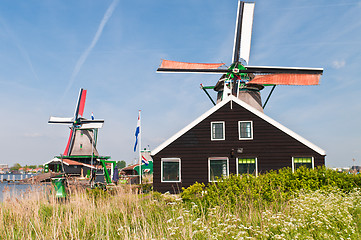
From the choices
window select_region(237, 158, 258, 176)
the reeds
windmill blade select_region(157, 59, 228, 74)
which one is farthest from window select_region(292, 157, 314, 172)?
windmill blade select_region(157, 59, 228, 74)

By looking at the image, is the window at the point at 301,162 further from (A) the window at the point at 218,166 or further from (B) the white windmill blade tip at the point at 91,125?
(B) the white windmill blade tip at the point at 91,125

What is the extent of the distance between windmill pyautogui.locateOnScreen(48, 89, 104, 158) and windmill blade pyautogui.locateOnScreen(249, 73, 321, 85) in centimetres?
2975

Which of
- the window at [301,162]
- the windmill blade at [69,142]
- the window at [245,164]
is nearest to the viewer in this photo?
the window at [301,162]

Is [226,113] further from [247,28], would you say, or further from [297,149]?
[247,28]

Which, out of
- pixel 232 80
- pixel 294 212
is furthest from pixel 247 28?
pixel 294 212

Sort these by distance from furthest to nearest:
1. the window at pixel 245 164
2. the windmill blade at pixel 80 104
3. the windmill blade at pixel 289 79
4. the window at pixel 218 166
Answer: the windmill blade at pixel 80 104 < the windmill blade at pixel 289 79 < the window at pixel 218 166 < the window at pixel 245 164

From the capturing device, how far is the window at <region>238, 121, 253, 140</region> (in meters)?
18.5

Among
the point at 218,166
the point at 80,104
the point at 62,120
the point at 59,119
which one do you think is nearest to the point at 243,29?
the point at 218,166

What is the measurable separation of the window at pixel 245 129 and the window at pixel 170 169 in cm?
442

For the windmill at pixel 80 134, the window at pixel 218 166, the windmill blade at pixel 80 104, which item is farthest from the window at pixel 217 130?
the windmill blade at pixel 80 104

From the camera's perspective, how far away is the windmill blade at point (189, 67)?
23.0m

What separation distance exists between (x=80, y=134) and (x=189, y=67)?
28.5 meters

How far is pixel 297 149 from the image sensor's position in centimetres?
1806

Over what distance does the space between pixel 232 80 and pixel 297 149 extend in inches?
331
